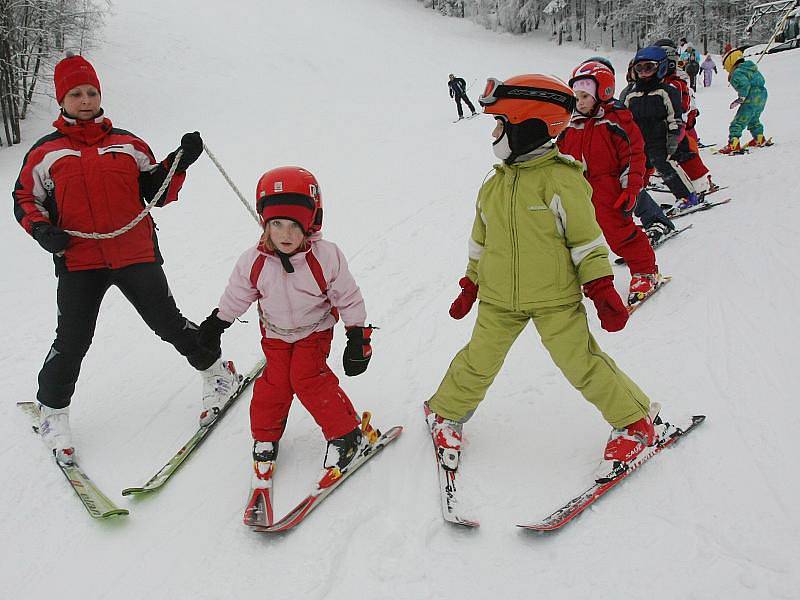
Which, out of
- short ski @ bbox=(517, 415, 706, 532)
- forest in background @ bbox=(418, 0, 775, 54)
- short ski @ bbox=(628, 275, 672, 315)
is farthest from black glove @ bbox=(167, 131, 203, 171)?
forest in background @ bbox=(418, 0, 775, 54)

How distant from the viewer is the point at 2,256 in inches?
308

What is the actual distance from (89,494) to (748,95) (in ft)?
36.4

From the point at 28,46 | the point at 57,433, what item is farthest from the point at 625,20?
the point at 57,433

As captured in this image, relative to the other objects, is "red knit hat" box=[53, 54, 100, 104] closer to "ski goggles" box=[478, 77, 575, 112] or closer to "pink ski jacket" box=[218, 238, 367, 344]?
"pink ski jacket" box=[218, 238, 367, 344]

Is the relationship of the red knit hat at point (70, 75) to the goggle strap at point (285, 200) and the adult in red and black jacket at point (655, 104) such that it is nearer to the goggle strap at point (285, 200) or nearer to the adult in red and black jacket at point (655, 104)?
the goggle strap at point (285, 200)

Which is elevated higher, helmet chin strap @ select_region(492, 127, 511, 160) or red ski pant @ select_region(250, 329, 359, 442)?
helmet chin strap @ select_region(492, 127, 511, 160)

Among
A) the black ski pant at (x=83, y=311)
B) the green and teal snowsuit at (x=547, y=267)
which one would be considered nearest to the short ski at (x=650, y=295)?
the green and teal snowsuit at (x=547, y=267)

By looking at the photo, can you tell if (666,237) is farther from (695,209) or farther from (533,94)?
(533,94)

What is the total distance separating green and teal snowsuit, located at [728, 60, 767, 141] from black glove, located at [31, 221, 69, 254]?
1047cm

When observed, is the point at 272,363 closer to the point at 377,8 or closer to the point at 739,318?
the point at 739,318

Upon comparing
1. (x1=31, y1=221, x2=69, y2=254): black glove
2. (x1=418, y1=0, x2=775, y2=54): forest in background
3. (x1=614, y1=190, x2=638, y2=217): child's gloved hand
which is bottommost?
(x1=614, y1=190, x2=638, y2=217): child's gloved hand

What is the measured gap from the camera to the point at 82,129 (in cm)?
329

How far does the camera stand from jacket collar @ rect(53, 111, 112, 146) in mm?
3270

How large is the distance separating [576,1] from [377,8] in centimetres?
1445
